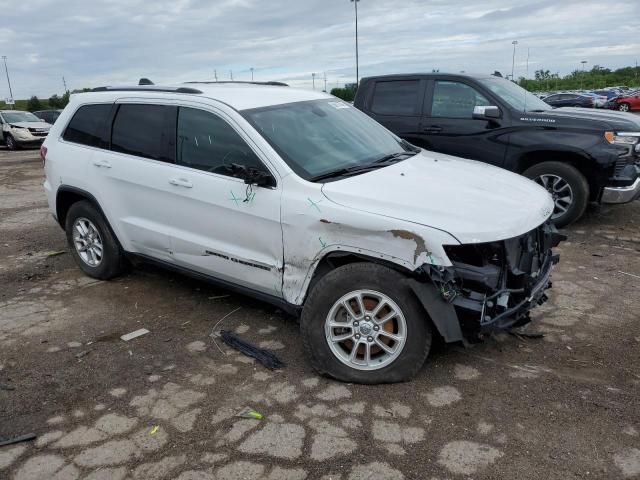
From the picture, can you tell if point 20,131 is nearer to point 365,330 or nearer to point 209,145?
point 209,145

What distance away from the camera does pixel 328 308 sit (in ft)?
11.2

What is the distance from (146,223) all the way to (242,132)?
130 cm

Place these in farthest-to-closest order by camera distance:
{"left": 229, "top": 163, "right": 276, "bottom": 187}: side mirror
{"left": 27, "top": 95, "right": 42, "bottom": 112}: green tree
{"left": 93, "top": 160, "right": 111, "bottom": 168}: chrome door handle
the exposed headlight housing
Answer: {"left": 27, "top": 95, "right": 42, "bottom": 112}: green tree → the exposed headlight housing → {"left": 93, "top": 160, "right": 111, "bottom": 168}: chrome door handle → {"left": 229, "top": 163, "right": 276, "bottom": 187}: side mirror

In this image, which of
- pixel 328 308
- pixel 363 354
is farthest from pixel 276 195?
pixel 363 354

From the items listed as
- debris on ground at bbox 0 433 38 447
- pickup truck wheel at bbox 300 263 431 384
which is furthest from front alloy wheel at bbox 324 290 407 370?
debris on ground at bbox 0 433 38 447

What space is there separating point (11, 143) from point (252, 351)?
20.5 m

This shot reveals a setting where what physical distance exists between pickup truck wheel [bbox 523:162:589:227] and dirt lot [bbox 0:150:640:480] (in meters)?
1.83

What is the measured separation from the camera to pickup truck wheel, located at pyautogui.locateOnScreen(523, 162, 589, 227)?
257 inches

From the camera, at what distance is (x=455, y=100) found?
285 inches

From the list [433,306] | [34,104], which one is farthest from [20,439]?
[34,104]

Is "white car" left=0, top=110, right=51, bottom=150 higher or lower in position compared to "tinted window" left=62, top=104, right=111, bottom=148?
lower

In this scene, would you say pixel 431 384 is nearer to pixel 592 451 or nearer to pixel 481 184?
pixel 592 451

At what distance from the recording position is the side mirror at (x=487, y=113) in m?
6.61

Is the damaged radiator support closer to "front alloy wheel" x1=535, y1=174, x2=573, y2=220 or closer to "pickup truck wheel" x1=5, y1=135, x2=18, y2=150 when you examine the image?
"front alloy wheel" x1=535, y1=174, x2=573, y2=220
